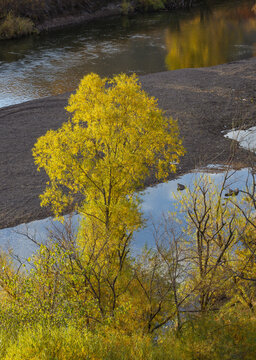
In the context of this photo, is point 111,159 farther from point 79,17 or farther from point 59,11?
point 79,17

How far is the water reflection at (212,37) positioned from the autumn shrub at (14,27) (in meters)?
21.4

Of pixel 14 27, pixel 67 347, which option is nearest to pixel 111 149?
pixel 67 347

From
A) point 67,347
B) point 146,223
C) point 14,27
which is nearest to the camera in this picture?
point 67,347

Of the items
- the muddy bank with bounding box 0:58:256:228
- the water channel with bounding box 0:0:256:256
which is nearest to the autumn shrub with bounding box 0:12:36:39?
the water channel with bounding box 0:0:256:256

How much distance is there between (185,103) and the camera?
1485 inches

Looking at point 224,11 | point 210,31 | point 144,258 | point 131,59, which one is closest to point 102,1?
point 224,11

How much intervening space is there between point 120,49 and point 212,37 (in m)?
12.9

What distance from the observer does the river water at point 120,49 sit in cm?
4772

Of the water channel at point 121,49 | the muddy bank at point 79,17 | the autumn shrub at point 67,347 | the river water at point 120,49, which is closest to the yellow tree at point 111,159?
the autumn shrub at point 67,347

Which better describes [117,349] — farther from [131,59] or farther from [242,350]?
[131,59]

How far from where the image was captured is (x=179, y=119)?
35156 millimetres

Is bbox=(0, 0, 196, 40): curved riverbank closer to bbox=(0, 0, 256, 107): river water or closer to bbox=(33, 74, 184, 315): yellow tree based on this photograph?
bbox=(0, 0, 256, 107): river water

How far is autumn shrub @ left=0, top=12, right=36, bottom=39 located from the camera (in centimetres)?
6841

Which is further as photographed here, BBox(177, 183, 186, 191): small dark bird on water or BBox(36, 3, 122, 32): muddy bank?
BBox(36, 3, 122, 32): muddy bank
